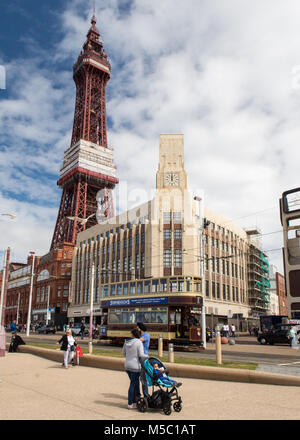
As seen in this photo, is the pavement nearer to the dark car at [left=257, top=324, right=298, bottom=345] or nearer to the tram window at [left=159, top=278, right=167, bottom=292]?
the tram window at [left=159, top=278, right=167, bottom=292]

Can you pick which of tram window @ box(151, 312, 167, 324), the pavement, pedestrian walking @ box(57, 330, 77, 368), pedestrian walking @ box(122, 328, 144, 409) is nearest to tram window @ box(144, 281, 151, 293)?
tram window @ box(151, 312, 167, 324)

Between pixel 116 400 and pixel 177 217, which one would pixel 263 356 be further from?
pixel 177 217

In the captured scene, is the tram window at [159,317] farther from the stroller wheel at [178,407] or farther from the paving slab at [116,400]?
the stroller wheel at [178,407]

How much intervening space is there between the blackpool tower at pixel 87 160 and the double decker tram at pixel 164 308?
195 feet

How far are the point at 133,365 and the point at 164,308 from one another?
17.2 m

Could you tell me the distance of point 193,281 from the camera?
82.5ft

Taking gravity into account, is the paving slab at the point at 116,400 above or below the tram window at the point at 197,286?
below

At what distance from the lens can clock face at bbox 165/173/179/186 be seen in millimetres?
57562

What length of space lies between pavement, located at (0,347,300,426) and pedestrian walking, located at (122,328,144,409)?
0.29 m

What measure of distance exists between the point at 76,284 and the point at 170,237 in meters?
28.3

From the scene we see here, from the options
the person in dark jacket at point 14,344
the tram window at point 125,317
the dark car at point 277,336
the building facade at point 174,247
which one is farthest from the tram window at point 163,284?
the building facade at point 174,247

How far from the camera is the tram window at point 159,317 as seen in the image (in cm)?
2477
